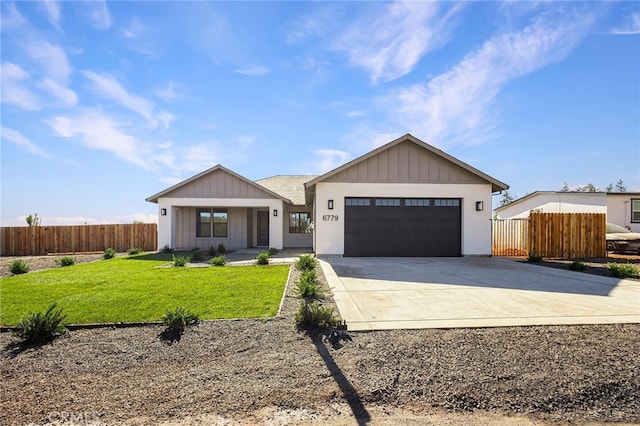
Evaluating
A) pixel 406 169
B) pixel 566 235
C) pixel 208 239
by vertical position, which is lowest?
pixel 208 239

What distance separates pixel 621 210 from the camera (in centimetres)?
1992

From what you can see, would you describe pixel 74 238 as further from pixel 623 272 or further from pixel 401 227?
pixel 623 272

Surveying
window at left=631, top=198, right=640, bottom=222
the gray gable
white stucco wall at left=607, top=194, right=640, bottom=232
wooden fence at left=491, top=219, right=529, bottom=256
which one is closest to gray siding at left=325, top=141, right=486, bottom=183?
wooden fence at left=491, top=219, right=529, bottom=256

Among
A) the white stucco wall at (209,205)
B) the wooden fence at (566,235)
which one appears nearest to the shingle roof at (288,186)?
the white stucco wall at (209,205)

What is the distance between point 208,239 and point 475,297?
15.4 m

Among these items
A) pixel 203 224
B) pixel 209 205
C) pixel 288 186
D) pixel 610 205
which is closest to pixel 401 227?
pixel 288 186

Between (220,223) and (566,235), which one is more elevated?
(220,223)

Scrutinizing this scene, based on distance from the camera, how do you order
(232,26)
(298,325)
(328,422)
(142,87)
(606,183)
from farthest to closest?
(606,183) → (142,87) → (232,26) → (298,325) → (328,422)

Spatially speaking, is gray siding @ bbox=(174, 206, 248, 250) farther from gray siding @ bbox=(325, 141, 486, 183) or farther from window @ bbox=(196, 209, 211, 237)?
gray siding @ bbox=(325, 141, 486, 183)

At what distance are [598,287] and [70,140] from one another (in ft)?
52.1

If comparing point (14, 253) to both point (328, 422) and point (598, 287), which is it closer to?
point (328, 422)

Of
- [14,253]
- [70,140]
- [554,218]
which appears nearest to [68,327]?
[70,140]

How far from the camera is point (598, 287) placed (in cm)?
738

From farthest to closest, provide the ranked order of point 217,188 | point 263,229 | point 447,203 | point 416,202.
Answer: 1. point 263,229
2. point 217,188
3. point 447,203
4. point 416,202
